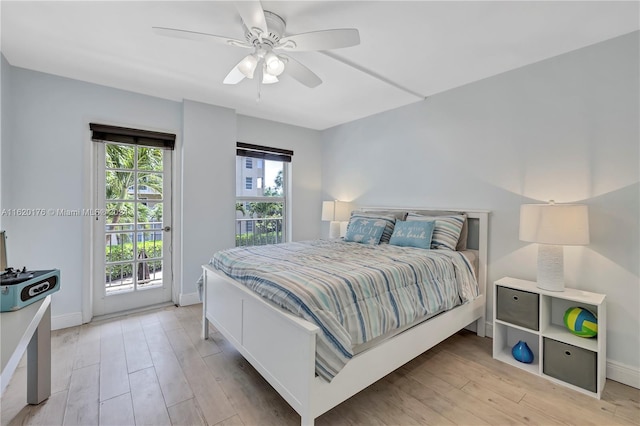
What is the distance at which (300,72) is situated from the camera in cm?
215

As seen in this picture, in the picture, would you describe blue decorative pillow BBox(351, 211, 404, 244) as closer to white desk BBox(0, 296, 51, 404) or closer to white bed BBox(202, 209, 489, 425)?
Result: white bed BBox(202, 209, 489, 425)

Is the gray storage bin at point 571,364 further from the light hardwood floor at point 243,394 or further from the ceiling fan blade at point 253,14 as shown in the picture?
the ceiling fan blade at point 253,14

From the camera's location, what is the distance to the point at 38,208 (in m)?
2.73

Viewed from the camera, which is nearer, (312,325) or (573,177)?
(312,325)

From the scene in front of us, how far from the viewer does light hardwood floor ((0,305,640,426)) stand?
168 cm

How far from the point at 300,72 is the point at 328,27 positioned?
1.15ft

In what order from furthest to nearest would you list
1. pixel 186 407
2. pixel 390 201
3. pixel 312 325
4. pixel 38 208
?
1. pixel 390 201
2. pixel 38 208
3. pixel 186 407
4. pixel 312 325

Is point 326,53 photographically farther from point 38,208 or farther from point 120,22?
point 38,208

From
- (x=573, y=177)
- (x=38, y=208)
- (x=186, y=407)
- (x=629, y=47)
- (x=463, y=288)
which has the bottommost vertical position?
(x=186, y=407)

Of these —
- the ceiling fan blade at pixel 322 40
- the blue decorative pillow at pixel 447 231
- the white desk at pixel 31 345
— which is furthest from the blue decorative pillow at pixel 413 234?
the white desk at pixel 31 345

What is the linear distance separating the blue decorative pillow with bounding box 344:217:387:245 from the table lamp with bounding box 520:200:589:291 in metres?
1.32

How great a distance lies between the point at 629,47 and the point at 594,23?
38 centimetres

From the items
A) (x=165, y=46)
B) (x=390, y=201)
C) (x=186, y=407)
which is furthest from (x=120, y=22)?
(x=390, y=201)

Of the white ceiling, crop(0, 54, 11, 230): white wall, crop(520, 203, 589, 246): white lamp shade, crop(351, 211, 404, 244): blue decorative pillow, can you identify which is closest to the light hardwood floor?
crop(520, 203, 589, 246): white lamp shade
